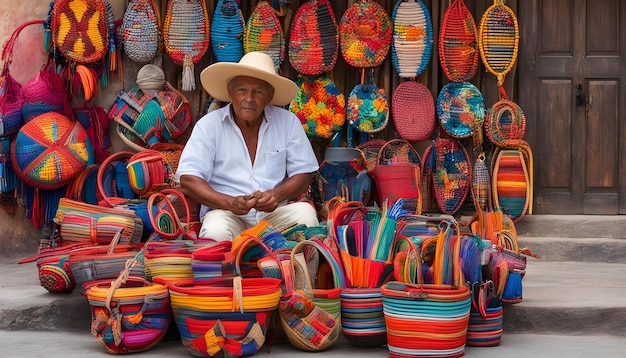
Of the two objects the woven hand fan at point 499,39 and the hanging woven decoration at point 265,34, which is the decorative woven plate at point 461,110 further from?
the hanging woven decoration at point 265,34

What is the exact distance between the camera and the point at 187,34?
6.60 m

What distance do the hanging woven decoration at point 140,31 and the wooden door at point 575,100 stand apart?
7.71 feet

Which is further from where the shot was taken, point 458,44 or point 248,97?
point 458,44

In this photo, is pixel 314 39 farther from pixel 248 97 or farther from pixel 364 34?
pixel 248 97

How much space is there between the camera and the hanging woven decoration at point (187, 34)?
21.5ft

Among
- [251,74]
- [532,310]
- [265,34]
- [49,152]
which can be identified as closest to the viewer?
[532,310]

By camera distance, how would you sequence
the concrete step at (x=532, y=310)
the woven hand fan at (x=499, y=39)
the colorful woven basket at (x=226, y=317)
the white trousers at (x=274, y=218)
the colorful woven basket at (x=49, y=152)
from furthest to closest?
1. the woven hand fan at (x=499, y=39)
2. the colorful woven basket at (x=49, y=152)
3. the white trousers at (x=274, y=218)
4. the concrete step at (x=532, y=310)
5. the colorful woven basket at (x=226, y=317)

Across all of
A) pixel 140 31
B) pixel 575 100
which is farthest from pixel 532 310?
pixel 140 31

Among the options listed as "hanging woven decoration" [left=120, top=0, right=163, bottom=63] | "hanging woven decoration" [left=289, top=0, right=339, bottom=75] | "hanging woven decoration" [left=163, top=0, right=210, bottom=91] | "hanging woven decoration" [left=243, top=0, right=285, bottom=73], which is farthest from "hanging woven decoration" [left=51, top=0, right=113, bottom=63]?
"hanging woven decoration" [left=289, top=0, right=339, bottom=75]

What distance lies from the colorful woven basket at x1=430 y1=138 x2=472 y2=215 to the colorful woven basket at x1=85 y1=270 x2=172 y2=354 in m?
2.58

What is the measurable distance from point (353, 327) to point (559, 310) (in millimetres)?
1015

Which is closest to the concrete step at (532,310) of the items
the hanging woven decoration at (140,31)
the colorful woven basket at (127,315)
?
the colorful woven basket at (127,315)

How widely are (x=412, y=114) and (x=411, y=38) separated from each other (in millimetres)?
483

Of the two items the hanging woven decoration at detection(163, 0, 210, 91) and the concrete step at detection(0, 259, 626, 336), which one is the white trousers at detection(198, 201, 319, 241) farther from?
the hanging woven decoration at detection(163, 0, 210, 91)
